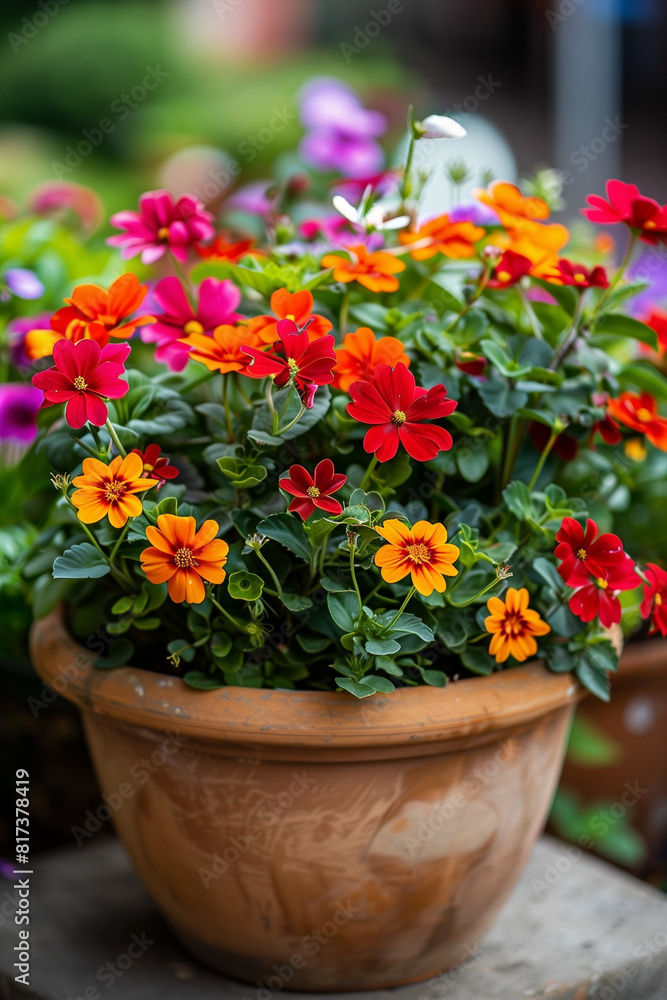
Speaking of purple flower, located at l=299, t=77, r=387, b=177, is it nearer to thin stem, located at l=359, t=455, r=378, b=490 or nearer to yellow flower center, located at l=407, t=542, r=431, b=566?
thin stem, located at l=359, t=455, r=378, b=490

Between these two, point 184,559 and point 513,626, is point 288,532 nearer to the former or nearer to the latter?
point 184,559

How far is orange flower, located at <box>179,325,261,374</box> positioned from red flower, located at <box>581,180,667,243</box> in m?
0.30

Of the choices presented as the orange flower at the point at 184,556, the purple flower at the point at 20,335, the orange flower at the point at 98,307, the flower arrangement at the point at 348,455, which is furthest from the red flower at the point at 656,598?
the purple flower at the point at 20,335

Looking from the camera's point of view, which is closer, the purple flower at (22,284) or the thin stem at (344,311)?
the thin stem at (344,311)

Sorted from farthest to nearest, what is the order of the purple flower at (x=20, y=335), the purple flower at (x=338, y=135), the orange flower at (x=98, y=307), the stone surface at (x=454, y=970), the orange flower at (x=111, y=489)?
the purple flower at (x=338, y=135)
the purple flower at (x=20, y=335)
the stone surface at (x=454, y=970)
the orange flower at (x=98, y=307)
the orange flower at (x=111, y=489)

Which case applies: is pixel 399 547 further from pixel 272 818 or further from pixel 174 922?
pixel 174 922

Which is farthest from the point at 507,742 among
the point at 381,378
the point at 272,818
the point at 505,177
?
the point at 505,177

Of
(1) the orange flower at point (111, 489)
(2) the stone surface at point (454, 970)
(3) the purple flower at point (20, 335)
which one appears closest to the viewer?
(1) the orange flower at point (111, 489)

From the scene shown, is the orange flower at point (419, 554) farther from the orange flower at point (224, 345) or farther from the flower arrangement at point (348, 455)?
the orange flower at point (224, 345)

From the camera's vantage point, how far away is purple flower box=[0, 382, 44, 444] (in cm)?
112

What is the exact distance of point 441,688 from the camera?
0.77m

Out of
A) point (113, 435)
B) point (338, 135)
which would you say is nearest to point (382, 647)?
point (113, 435)

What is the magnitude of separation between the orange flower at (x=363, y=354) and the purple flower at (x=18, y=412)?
1.63ft

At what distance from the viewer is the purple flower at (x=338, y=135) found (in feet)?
4.63
